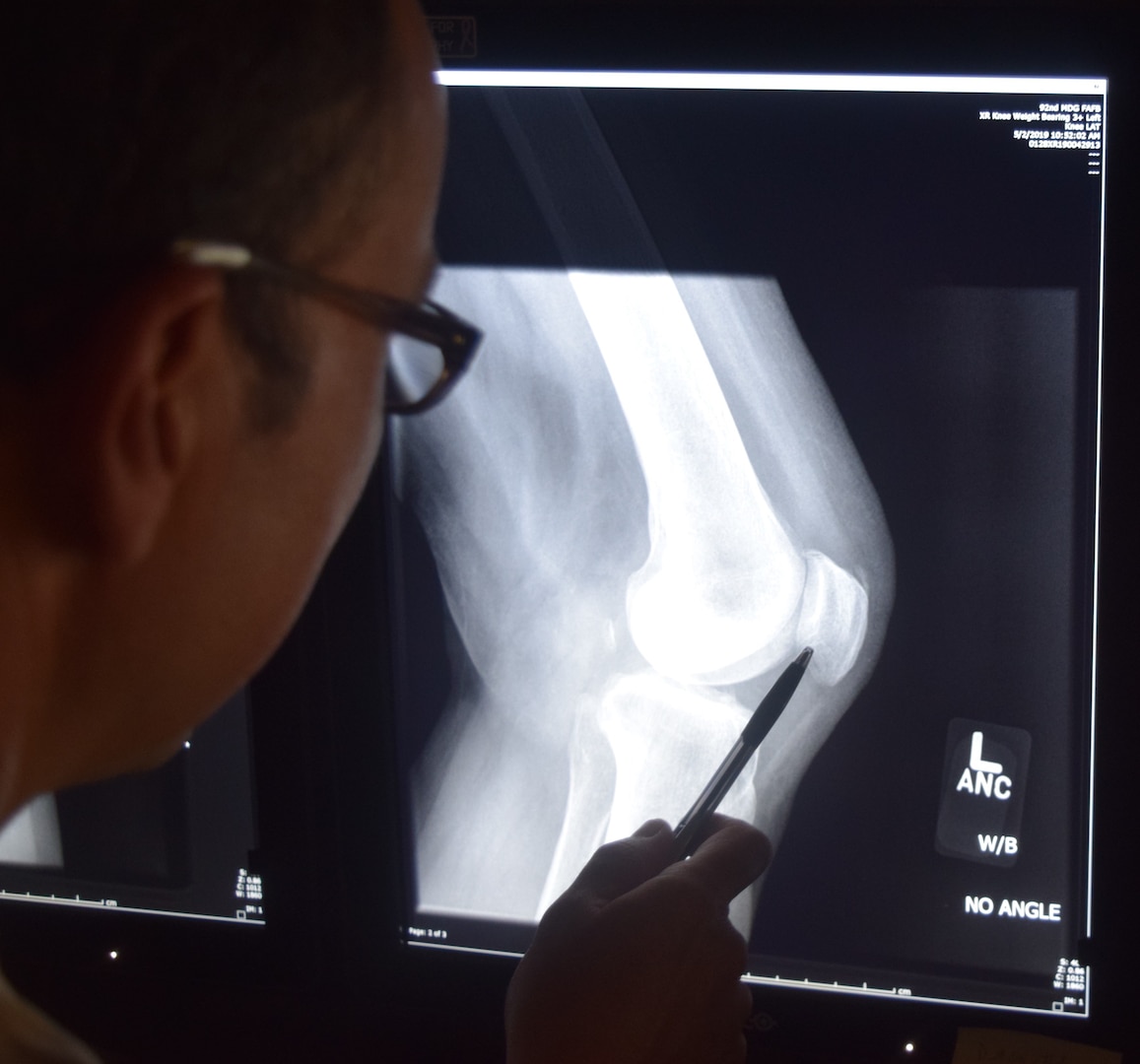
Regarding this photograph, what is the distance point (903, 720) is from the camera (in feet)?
2.53

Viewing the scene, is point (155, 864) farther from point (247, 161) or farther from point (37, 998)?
point (247, 161)

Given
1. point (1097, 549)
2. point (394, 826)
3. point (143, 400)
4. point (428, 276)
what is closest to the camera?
point (143, 400)

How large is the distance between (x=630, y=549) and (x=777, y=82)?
30 cm

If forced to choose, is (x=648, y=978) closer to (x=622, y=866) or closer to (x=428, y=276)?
(x=622, y=866)

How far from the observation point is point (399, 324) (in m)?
0.54

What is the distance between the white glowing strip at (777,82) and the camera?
71 centimetres

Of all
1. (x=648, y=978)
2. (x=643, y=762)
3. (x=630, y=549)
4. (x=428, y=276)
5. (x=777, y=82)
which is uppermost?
(x=777, y=82)

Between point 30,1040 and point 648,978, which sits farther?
point 648,978

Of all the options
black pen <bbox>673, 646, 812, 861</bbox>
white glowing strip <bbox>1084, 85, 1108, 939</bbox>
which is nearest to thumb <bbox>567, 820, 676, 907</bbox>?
black pen <bbox>673, 646, 812, 861</bbox>

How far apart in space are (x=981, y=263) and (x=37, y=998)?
0.90 metres

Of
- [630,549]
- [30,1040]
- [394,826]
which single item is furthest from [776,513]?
[30,1040]

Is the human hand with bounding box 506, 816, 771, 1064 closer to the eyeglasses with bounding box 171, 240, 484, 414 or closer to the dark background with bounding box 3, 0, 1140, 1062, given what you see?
the dark background with bounding box 3, 0, 1140, 1062

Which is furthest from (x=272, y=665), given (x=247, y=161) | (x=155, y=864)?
(x=247, y=161)

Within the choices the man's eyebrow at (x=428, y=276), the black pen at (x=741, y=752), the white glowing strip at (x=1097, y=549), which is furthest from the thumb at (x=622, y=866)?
the man's eyebrow at (x=428, y=276)
